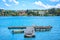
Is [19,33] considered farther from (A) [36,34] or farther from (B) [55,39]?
(B) [55,39]

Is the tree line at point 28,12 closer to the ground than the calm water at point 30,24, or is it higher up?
higher up

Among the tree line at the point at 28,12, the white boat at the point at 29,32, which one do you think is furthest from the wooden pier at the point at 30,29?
the tree line at the point at 28,12

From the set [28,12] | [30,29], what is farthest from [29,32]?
[28,12]

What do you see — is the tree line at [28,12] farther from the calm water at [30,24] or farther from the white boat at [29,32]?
the white boat at [29,32]

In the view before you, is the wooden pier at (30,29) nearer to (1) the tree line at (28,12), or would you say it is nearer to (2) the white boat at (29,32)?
(2) the white boat at (29,32)

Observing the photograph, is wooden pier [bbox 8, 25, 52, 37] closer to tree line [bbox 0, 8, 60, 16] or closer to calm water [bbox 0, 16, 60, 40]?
calm water [bbox 0, 16, 60, 40]

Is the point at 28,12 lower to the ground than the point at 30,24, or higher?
higher

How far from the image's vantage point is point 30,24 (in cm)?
150

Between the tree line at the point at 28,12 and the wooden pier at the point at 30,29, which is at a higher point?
the tree line at the point at 28,12

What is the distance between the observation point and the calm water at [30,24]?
4.86 feet

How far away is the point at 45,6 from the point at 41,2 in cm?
9

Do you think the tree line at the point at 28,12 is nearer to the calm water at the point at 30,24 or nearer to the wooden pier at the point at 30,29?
the calm water at the point at 30,24

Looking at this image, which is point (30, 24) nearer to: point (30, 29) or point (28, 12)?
point (30, 29)

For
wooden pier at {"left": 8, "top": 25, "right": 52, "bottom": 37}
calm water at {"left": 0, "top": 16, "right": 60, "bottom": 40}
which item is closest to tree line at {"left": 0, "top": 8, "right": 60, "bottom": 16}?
calm water at {"left": 0, "top": 16, "right": 60, "bottom": 40}
